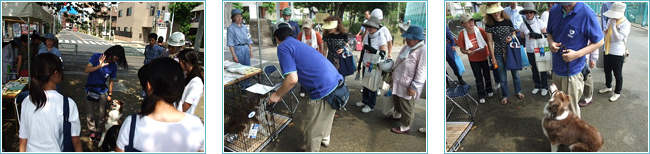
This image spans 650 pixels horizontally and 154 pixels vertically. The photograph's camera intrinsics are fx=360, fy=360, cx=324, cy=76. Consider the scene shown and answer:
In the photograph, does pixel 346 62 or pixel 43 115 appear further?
pixel 346 62

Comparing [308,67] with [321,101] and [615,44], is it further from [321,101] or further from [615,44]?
[615,44]

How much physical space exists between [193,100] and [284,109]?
1.77m

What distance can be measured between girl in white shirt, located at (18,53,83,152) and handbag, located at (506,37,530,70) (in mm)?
4054

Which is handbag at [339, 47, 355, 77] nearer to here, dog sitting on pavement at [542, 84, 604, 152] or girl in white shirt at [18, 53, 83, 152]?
dog sitting on pavement at [542, 84, 604, 152]

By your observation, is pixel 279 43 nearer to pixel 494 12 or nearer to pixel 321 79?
pixel 321 79

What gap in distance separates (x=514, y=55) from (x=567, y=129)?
4.89ft

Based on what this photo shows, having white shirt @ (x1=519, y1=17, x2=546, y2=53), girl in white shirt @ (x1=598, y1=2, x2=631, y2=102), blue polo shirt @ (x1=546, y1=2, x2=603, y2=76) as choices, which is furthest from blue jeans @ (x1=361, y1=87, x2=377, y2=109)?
girl in white shirt @ (x1=598, y1=2, x2=631, y2=102)

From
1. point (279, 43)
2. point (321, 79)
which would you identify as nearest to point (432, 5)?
point (321, 79)

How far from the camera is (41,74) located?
219 cm

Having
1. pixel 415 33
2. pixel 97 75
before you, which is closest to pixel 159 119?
pixel 415 33

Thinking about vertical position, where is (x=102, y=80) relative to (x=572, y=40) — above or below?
below

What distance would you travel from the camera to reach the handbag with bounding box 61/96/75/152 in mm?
2162

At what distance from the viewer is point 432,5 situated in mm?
2398

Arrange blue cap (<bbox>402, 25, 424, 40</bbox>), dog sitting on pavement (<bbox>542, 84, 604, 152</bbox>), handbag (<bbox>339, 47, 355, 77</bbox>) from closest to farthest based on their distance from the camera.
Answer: dog sitting on pavement (<bbox>542, 84, 604, 152</bbox>)
blue cap (<bbox>402, 25, 424, 40</bbox>)
handbag (<bbox>339, 47, 355, 77</bbox>)
